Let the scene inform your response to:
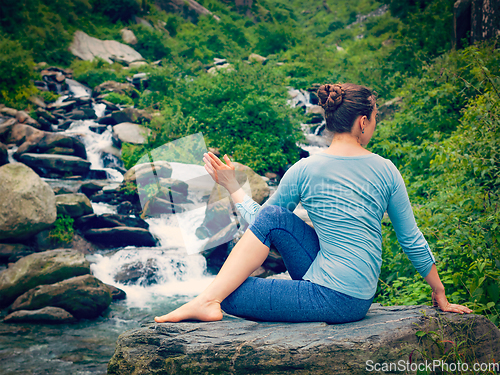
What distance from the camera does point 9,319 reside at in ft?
15.0

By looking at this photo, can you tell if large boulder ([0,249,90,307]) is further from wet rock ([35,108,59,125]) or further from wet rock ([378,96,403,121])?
wet rock ([378,96,403,121])

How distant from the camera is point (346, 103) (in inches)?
67.1

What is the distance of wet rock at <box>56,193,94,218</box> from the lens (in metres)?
6.73

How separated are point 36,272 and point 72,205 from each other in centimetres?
207

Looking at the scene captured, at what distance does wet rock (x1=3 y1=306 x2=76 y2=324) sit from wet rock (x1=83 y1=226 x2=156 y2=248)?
217cm

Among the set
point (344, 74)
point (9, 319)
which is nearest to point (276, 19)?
point (344, 74)

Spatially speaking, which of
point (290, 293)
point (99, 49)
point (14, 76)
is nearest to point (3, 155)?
point (14, 76)

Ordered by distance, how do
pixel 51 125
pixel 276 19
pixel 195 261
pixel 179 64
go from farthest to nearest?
pixel 276 19
pixel 179 64
pixel 51 125
pixel 195 261

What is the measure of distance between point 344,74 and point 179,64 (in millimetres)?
7753

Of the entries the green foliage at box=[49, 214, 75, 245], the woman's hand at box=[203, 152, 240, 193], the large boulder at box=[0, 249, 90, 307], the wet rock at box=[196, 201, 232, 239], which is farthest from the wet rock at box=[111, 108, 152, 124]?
the woman's hand at box=[203, 152, 240, 193]

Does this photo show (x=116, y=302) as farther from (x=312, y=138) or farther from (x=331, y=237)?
(x=312, y=138)

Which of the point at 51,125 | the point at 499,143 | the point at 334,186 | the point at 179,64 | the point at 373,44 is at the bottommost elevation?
the point at 51,125

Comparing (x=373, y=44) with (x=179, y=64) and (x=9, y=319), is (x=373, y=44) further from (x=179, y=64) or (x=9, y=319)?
(x=9, y=319)

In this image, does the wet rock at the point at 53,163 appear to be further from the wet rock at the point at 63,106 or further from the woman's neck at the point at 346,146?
the woman's neck at the point at 346,146
